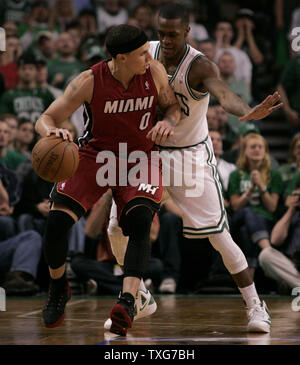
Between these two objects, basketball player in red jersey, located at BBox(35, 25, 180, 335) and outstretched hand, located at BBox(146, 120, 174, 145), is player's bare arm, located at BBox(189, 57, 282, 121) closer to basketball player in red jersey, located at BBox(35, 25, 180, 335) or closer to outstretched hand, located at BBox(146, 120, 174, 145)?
basketball player in red jersey, located at BBox(35, 25, 180, 335)

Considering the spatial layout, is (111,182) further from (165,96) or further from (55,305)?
(55,305)

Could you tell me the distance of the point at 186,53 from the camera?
490 cm

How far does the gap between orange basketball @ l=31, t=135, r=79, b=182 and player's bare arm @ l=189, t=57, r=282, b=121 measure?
959 mm

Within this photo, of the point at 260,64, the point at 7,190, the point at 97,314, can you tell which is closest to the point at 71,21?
the point at 260,64

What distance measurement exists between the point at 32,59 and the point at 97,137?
5193mm

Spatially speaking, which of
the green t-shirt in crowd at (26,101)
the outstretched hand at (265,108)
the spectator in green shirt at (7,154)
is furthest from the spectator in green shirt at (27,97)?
the outstretched hand at (265,108)

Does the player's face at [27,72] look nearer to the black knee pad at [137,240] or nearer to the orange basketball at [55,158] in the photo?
the orange basketball at [55,158]

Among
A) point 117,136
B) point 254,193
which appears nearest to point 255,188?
point 254,193

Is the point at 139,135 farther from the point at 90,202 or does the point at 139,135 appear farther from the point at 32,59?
the point at 32,59

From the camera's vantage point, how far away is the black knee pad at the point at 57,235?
4441 mm

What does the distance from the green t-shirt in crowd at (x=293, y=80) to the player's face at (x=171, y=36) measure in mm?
4866

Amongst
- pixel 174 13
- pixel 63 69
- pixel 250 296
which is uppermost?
pixel 63 69

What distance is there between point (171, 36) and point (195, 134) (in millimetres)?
672

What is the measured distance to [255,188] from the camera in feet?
24.7
